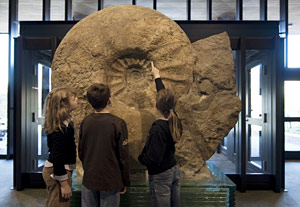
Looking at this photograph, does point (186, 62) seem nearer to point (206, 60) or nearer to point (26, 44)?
point (206, 60)

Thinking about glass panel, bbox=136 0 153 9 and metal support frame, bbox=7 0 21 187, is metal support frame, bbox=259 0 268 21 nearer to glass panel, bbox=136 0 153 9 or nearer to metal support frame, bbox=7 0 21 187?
glass panel, bbox=136 0 153 9

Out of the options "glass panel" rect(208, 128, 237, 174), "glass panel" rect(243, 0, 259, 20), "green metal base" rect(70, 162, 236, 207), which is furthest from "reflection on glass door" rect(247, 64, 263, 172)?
"green metal base" rect(70, 162, 236, 207)

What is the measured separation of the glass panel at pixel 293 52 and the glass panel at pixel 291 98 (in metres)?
0.49

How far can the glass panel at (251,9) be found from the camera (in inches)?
198

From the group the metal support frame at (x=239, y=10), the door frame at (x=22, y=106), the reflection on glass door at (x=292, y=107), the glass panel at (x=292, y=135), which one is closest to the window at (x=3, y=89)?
the door frame at (x=22, y=106)

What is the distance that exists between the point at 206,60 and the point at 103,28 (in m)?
1.12

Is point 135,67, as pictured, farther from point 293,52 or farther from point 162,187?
point 293,52

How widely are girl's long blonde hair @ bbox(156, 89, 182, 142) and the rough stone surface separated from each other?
25.0 inches

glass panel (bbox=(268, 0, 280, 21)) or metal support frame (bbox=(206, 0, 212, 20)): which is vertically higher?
glass panel (bbox=(268, 0, 280, 21))

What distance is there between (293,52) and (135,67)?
447 centimetres

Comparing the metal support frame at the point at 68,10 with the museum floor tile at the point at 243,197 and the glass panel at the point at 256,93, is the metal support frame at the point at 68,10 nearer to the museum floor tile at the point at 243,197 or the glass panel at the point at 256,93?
the museum floor tile at the point at 243,197

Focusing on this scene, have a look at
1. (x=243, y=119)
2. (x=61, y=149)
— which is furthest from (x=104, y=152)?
(x=243, y=119)

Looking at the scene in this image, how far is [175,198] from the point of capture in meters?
1.92

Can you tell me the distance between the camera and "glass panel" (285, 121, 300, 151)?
6070mm
